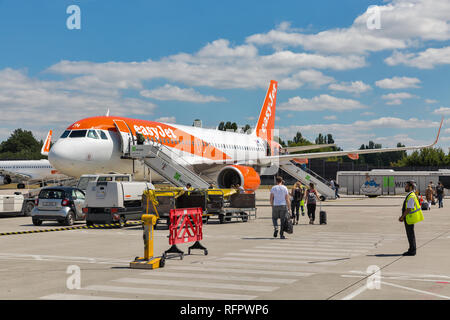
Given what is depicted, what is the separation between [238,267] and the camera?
11.1 m

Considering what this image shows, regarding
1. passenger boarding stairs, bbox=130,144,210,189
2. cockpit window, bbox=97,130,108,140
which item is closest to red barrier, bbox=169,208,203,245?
passenger boarding stairs, bbox=130,144,210,189

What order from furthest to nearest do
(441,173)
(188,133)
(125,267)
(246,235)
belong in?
(441,173), (188,133), (246,235), (125,267)

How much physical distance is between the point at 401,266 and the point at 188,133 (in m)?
24.3

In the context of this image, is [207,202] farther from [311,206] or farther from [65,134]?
[65,134]

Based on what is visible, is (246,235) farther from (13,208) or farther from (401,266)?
(13,208)

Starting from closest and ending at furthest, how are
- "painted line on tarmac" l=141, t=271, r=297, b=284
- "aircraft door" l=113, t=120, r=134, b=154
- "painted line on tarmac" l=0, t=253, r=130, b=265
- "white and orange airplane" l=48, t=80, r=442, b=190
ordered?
"painted line on tarmac" l=141, t=271, r=297, b=284 → "painted line on tarmac" l=0, t=253, r=130, b=265 → "white and orange airplane" l=48, t=80, r=442, b=190 → "aircraft door" l=113, t=120, r=134, b=154

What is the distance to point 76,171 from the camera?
26.8 metres

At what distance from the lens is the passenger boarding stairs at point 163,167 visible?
2841 cm

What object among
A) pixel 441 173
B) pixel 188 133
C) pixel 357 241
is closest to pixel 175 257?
pixel 357 241

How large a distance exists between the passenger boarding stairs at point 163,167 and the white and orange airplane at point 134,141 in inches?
29.8

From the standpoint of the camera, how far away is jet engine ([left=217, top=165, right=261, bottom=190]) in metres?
30.6

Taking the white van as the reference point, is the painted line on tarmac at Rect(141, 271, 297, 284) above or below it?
below

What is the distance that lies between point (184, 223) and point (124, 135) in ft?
52.9

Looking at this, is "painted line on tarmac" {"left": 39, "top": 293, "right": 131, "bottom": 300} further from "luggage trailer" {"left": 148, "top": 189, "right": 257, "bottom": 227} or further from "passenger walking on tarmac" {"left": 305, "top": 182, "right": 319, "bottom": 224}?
"passenger walking on tarmac" {"left": 305, "top": 182, "right": 319, "bottom": 224}
